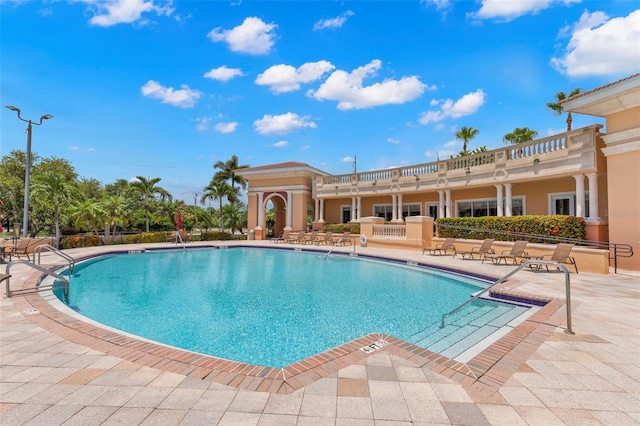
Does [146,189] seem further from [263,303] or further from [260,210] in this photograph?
[263,303]

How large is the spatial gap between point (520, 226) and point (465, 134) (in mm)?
22866

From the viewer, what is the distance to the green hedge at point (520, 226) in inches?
504

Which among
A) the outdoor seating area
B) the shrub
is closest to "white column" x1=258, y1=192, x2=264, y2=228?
the outdoor seating area

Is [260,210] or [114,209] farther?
[260,210]

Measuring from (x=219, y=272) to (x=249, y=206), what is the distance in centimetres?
1610

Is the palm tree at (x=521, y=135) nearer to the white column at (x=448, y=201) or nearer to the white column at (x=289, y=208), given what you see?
the white column at (x=448, y=201)

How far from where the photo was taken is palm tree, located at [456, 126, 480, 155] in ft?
111

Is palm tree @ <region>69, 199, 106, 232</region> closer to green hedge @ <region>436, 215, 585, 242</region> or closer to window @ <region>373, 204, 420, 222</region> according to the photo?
window @ <region>373, 204, 420, 222</region>

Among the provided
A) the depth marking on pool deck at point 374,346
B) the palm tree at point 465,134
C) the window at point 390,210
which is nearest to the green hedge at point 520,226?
the window at point 390,210

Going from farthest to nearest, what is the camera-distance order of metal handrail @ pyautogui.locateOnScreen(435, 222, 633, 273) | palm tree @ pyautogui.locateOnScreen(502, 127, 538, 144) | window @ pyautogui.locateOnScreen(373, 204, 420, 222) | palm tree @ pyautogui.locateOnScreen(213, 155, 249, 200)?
palm tree @ pyautogui.locateOnScreen(213, 155, 249, 200) < palm tree @ pyautogui.locateOnScreen(502, 127, 538, 144) < window @ pyautogui.locateOnScreen(373, 204, 420, 222) < metal handrail @ pyautogui.locateOnScreen(435, 222, 633, 273)

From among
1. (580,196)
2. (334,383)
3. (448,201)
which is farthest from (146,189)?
(580,196)

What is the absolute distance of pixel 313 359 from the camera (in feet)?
12.7

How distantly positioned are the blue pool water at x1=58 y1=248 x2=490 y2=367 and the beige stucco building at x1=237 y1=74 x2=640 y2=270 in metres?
7.25

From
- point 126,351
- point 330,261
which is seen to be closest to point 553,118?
point 330,261
